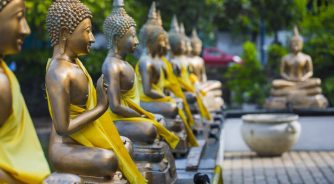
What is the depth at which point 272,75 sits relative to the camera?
1819 cm

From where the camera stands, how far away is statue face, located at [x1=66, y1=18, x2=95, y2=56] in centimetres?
427

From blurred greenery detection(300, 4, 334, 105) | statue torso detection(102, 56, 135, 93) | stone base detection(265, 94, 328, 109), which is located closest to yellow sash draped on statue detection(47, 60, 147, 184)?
statue torso detection(102, 56, 135, 93)

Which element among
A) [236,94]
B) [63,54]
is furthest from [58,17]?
[236,94]

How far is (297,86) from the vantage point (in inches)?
522

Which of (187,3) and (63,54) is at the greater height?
(63,54)

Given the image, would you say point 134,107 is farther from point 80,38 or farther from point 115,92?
point 80,38

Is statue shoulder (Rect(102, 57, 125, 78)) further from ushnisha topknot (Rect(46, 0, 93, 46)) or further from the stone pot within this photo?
the stone pot

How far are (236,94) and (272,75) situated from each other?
1644 mm

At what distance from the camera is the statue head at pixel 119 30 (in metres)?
5.56

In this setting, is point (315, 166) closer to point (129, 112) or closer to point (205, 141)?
point (205, 141)

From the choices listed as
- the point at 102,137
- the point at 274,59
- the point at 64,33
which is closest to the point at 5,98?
the point at 64,33

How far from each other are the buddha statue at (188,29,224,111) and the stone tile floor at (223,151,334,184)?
3.34ft

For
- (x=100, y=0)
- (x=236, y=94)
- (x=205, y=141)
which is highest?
(x=100, y=0)

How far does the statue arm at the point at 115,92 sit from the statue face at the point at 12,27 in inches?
86.1
